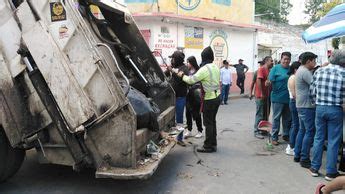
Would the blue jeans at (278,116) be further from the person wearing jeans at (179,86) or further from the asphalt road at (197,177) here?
the person wearing jeans at (179,86)

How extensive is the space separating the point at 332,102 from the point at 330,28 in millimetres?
2270

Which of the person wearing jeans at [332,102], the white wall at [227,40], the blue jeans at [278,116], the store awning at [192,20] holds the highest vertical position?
the store awning at [192,20]

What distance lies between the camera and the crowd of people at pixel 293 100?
512cm

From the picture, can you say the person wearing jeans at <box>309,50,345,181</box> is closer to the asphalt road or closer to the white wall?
the asphalt road

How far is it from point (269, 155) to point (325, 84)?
183cm

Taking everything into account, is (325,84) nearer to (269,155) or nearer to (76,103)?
(269,155)

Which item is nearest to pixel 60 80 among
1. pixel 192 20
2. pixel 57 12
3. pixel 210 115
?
pixel 57 12

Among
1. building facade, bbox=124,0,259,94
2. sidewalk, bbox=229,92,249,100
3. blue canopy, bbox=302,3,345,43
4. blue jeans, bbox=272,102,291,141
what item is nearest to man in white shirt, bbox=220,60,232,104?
building facade, bbox=124,0,259,94

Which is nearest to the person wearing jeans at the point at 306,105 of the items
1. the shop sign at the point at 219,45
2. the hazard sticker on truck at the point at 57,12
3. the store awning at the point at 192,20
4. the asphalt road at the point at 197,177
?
the asphalt road at the point at 197,177

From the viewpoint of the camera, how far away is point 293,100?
639 cm

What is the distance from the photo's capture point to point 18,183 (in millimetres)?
4875

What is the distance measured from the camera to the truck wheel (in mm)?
4578

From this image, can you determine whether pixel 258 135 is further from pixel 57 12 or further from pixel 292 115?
pixel 57 12

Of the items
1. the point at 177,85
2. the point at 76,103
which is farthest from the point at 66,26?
the point at 177,85
